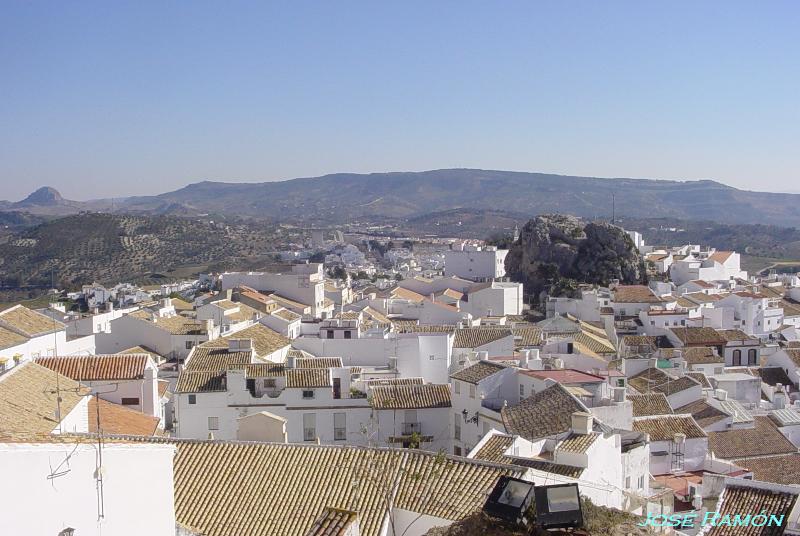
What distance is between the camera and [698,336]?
44781mm

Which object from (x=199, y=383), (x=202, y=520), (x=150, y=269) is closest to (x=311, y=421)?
(x=199, y=383)

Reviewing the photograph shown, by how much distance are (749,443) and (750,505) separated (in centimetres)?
Result: 1309

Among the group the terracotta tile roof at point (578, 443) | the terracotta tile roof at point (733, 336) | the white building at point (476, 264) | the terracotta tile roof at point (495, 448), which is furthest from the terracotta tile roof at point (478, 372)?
the white building at point (476, 264)

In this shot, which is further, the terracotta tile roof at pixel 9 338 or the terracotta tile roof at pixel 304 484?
the terracotta tile roof at pixel 9 338

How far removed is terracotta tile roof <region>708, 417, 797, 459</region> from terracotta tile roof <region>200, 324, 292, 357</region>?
47.4 feet

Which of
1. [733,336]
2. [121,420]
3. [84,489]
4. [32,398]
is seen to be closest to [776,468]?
[121,420]

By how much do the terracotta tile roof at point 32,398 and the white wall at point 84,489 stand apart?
94.0 inches

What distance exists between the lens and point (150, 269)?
103m

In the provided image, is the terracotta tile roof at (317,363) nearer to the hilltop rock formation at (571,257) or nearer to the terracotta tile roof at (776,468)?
the terracotta tile roof at (776,468)

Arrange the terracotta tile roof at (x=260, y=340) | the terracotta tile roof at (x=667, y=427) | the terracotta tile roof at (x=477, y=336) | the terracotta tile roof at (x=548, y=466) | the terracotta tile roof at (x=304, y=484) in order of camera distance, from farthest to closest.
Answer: the terracotta tile roof at (x=477, y=336) → the terracotta tile roof at (x=260, y=340) → the terracotta tile roof at (x=667, y=427) → the terracotta tile roof at (x=548, y=466) → the terracotta tile roof at (x=304, y=484)

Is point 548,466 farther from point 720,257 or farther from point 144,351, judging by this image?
point 720,257

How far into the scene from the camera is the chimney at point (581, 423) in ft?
53.5

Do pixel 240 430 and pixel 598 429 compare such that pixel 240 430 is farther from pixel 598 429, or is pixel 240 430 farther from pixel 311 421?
pixel 598 429

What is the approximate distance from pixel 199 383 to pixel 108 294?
48.4 metres
